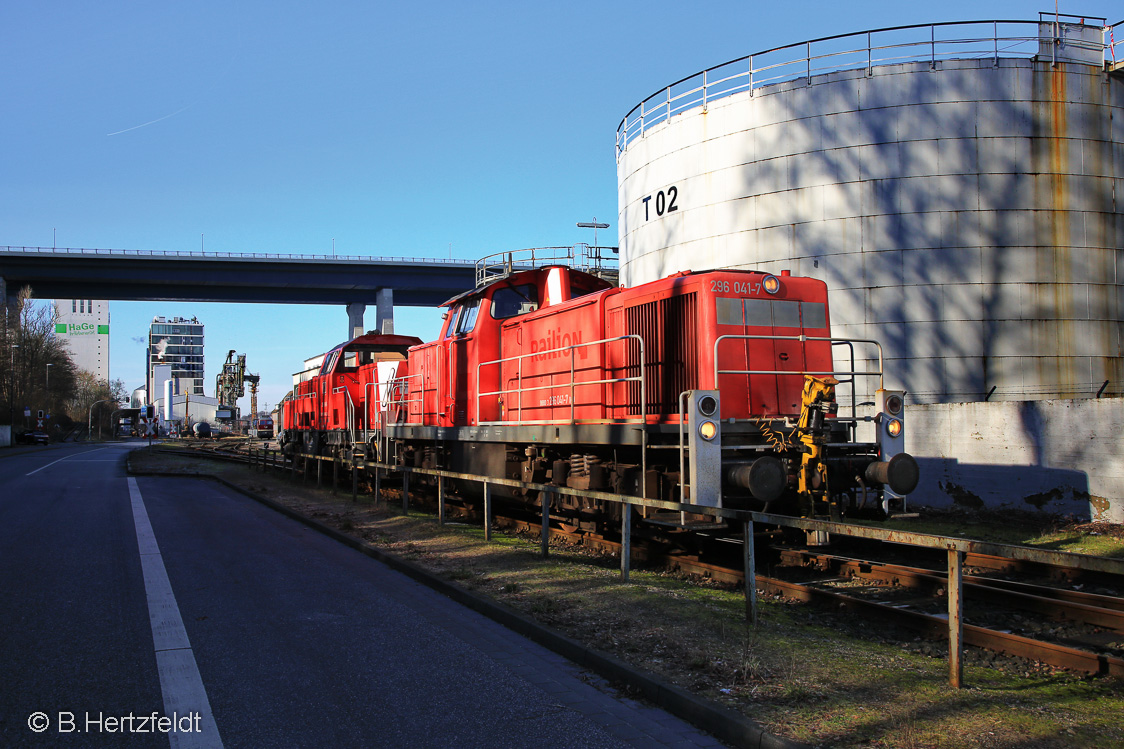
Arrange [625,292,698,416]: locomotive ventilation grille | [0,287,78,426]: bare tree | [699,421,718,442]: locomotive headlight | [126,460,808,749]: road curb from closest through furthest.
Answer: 1. [126,460,808,749]: road curb
2. [699,421,718,442]: locomotive headlight
3. [625,292,698,416]: locomotive ventilation grille
4. [0,287,78,426]: bare tree

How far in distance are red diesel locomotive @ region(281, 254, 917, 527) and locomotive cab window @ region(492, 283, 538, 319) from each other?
0.08 ft

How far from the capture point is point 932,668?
5.19m

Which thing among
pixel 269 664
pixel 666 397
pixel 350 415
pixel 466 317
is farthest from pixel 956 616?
pixel 350 415

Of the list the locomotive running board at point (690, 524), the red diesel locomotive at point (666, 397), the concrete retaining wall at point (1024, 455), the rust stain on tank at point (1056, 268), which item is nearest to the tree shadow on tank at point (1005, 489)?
the concrete retaining wall at point (1024, 455)

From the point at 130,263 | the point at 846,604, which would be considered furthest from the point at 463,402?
the point at 130,263

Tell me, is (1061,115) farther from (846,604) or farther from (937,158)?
(846,604)

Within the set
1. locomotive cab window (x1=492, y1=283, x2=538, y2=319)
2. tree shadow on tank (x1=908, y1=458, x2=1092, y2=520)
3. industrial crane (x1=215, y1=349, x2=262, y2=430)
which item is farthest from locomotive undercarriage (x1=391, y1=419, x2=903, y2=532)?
industrial crane (x1=215, y1=349, x2=262, y2=430)

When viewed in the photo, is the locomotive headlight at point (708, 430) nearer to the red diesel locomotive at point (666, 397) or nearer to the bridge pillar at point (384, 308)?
the red diesel locomotive at point (666, 397)

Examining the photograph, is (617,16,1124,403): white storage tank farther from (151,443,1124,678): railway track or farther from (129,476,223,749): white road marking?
(129,476,223,749): white road marking

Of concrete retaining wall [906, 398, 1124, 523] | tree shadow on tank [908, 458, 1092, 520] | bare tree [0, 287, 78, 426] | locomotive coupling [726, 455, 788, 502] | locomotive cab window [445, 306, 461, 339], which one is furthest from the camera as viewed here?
bare tree [0, 287, 78, 426]

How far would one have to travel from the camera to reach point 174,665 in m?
5.56

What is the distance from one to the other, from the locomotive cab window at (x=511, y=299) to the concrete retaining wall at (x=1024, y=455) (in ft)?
24.5

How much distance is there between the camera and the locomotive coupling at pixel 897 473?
803 cm

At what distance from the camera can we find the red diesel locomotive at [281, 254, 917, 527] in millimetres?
8000
